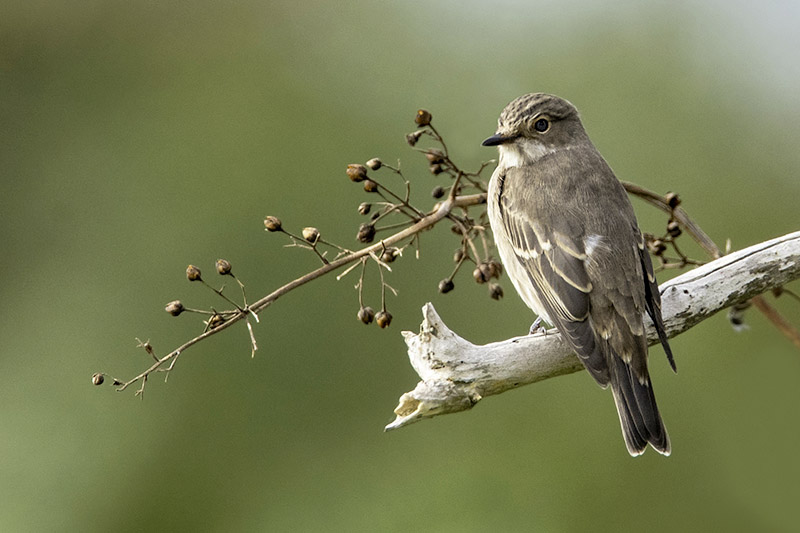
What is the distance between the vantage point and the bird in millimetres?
4480

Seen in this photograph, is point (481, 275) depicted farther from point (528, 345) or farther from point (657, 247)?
point (657, 247)

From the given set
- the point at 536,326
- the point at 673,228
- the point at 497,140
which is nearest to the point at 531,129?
the point at 497,140

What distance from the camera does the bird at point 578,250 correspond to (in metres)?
4.48

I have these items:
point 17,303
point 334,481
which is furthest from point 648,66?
point 17,303

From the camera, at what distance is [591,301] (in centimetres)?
461

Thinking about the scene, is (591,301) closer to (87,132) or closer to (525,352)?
(525,352)

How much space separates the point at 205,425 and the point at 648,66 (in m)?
5.39

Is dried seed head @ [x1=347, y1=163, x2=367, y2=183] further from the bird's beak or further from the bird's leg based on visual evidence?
the bird's leg

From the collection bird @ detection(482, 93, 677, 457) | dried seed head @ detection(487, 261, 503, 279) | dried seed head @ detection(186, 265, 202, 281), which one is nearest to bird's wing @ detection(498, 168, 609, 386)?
bird @ detection(482, 93, 677, 457)

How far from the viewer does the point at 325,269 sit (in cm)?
370

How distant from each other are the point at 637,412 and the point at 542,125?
5.83ft

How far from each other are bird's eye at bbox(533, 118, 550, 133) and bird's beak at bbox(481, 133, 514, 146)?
0.57 feet

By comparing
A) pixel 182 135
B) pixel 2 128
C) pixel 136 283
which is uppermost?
pixel 2 128

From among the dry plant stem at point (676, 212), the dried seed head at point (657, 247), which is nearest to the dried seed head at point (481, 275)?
the dry plant stem at point (676, 212)
